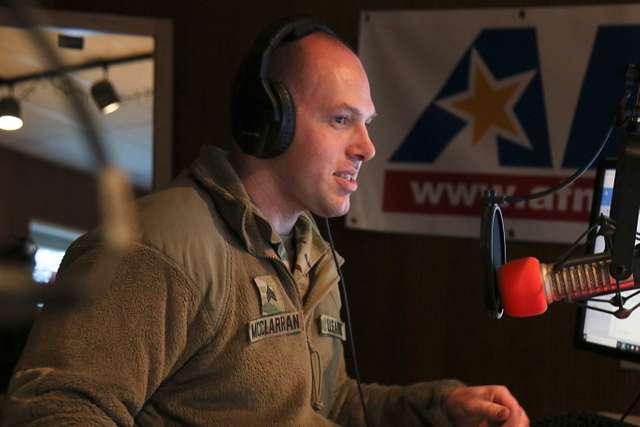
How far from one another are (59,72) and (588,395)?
2287 mm

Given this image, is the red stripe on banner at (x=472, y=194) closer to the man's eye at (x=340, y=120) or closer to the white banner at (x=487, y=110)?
the white banner at (x=487, y=110)

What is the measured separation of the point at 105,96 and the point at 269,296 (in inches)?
36.8

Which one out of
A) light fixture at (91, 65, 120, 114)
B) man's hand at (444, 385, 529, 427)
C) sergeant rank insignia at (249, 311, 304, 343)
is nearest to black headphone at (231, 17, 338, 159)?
sergeant rank insignia at (249, 311, 304, 343)

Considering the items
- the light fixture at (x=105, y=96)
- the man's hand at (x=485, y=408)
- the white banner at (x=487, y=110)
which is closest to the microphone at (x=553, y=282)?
the man's hand at (x=485, y=408)

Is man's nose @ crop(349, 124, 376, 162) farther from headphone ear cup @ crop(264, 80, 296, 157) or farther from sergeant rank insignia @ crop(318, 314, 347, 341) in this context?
sergeant rank insignia @ crop(318, 314, 347, 341)

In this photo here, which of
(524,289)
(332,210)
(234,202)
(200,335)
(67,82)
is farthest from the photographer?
(332,210)

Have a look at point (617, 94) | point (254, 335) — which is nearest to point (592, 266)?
point (254, 335)

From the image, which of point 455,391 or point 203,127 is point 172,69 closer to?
point 203,127

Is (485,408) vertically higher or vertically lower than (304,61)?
lower

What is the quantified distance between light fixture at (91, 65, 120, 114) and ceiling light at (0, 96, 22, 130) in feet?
0.10

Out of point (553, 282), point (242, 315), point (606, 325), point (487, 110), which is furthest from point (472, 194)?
point (553, 282)

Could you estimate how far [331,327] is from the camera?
1.48 m

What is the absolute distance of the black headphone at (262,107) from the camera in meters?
1.32

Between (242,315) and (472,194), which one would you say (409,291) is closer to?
→ (472,194)
